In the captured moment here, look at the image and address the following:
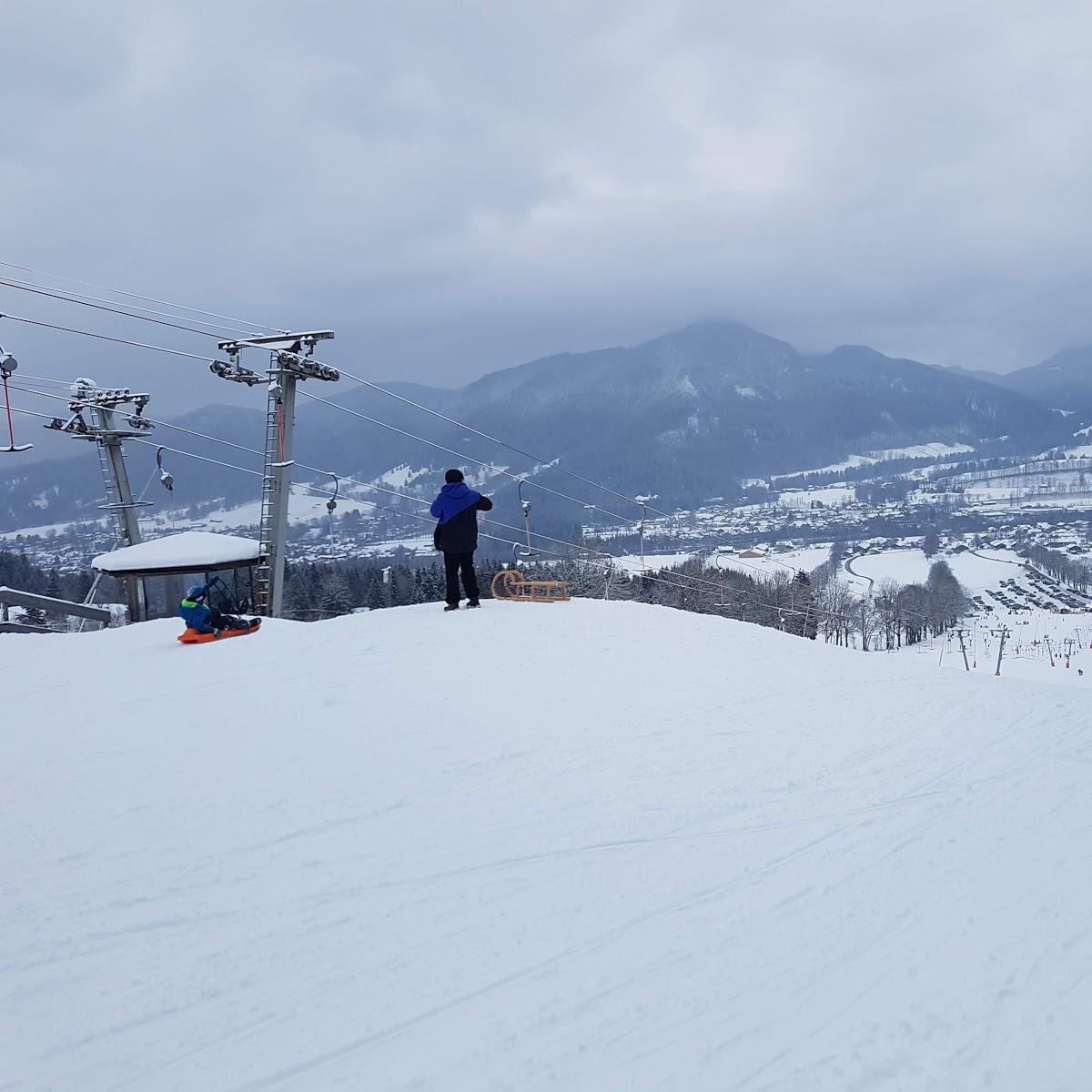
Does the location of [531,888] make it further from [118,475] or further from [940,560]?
[940,560]

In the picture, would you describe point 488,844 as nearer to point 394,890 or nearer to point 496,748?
point 394,890

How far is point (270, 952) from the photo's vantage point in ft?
13.2

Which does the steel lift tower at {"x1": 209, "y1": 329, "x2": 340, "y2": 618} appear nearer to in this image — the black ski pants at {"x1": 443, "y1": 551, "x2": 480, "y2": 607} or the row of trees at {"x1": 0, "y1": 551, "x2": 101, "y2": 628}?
the black ski pants at {"x1": 443, "y1": 551, "x2": 480, "y2": 607}

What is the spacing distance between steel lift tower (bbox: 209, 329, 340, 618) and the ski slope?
856cm

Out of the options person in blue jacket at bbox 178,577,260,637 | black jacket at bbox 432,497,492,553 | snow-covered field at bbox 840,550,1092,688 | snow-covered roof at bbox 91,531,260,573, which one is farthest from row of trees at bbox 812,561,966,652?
person in blue jacket at bbox 178,577,260,637

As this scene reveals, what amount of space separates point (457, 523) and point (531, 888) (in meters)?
7.44

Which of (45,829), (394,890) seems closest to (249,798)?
(45,829)

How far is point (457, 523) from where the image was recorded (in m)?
11.5

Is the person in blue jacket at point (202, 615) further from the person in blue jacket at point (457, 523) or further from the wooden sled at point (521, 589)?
the wooden sled at point (521, 589)

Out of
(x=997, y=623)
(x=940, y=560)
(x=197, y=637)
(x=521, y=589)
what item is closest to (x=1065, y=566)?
(x=940, y=560)

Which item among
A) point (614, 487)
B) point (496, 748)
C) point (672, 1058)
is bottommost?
point (672, 1058)

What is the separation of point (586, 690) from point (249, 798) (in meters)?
3.76

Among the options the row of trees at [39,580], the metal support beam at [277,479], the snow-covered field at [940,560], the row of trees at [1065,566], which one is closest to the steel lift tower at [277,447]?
the metal support beam at [277,479]

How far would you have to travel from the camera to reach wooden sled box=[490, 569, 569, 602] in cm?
1349
